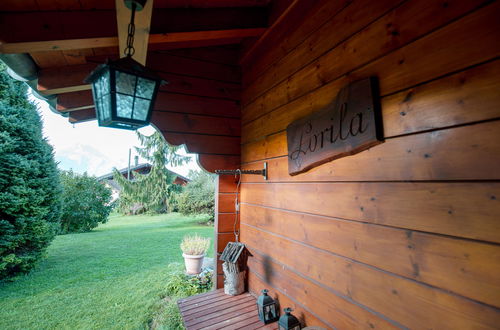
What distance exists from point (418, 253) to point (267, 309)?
1.14 meters

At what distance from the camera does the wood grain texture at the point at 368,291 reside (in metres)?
0.72

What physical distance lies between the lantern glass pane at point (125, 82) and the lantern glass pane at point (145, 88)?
3 cm

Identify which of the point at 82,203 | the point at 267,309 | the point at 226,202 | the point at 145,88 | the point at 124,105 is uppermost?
the point at 145,88

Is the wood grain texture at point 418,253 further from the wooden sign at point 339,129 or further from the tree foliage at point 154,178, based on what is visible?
the tree foliage at point 154,178

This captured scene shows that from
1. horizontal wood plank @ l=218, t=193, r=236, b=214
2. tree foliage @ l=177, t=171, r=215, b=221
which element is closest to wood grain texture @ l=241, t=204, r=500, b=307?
horizontal wood plank @ l=218, t=193, r=236, b=214

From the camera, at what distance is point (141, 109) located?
134cm

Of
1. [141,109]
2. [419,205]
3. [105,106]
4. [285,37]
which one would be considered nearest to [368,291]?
[419,205]

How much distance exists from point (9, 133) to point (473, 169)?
18.8 ft

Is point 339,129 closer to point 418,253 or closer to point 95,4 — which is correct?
point 418,253

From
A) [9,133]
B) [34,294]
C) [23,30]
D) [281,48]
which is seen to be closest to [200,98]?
[281,48]

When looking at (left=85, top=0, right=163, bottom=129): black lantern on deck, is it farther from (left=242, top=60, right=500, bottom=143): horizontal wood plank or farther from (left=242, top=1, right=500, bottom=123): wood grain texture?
(left=242, top=60, right=500, bottom=143): horizontal wood plank

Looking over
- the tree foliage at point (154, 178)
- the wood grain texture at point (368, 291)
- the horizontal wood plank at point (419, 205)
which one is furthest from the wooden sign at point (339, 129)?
the tree foliage at point (154, 178)

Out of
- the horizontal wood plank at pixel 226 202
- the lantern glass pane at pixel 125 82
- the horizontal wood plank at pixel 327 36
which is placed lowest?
the horizontal wood plank at pixel 226 202

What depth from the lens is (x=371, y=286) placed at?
990mm
